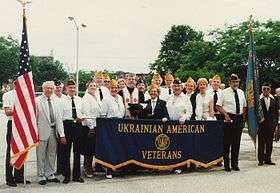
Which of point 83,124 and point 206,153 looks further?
point 206,153

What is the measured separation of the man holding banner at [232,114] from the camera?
11695 millimetres

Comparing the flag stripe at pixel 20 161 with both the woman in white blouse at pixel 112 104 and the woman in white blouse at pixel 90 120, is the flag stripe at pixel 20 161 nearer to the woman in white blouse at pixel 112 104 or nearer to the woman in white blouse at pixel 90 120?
the woman in white blouse at pixel 90 120

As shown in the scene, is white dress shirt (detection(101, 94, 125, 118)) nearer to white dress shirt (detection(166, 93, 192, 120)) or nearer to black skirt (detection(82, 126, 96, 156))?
black skirt (detection(82, 126, 96, 156))

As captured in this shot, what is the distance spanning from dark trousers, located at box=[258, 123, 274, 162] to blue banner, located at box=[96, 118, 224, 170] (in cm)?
135

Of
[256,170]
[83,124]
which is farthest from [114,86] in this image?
[256,170]

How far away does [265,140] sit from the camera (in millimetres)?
12828

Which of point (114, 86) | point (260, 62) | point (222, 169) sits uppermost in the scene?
point (260, 62)

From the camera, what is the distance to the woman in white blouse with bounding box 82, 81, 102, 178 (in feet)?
34.9

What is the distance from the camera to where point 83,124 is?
10.5 metres

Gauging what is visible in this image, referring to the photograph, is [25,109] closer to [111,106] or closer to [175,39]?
[111,106]

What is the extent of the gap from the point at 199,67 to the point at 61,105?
4525 cm

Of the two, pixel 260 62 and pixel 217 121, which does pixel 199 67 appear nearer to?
pixel 260 62

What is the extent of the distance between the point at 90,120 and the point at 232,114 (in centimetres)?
Answer: 310

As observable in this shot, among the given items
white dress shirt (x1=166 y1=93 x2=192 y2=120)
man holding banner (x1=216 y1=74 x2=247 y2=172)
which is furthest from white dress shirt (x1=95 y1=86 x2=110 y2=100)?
man holding banner (x1=216 y1=74 x2=247 y2=172)
